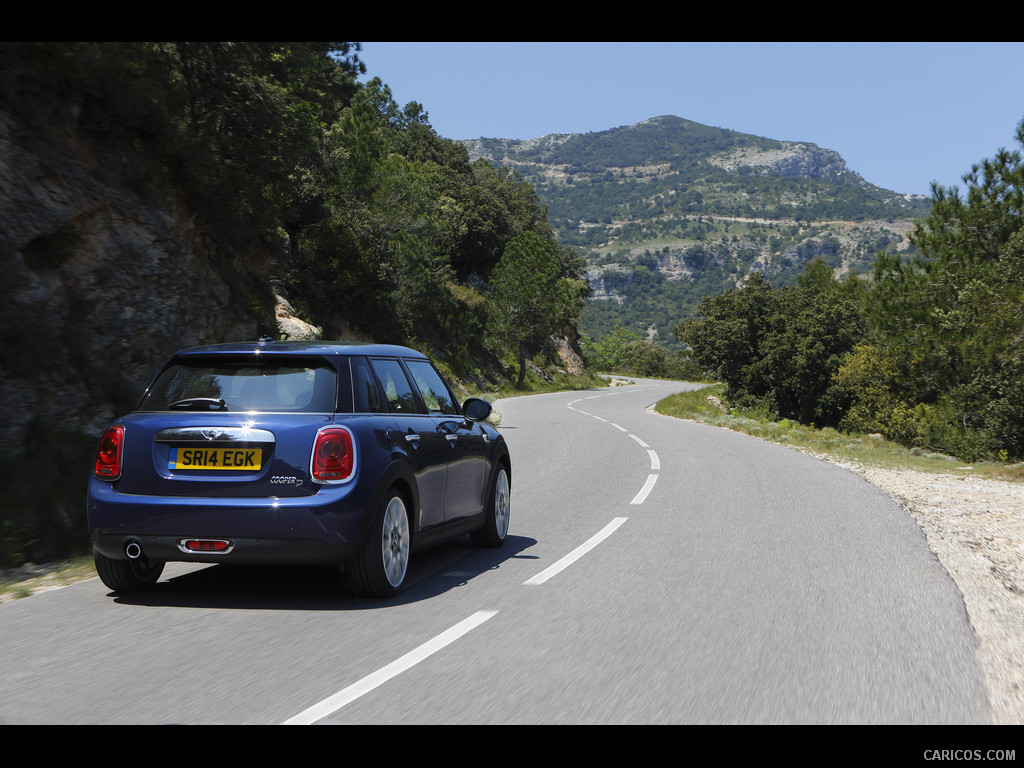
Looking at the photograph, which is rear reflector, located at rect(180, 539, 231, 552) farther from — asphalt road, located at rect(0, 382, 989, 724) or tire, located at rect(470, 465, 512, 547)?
tire, located at rect(470, 465, 512, 547)

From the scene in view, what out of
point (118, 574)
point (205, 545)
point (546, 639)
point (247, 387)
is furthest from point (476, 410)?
point (118, 574)

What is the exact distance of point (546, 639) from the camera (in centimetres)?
499

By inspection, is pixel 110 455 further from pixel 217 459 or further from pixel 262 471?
pixel 262 471

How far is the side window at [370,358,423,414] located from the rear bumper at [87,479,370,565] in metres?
1.08

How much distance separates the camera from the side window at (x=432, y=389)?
7.18 m

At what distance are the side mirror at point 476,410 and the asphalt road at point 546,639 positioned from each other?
1.19 metres

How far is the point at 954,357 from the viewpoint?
36562 mm

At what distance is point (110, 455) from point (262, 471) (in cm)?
105

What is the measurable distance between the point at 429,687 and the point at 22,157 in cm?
1070

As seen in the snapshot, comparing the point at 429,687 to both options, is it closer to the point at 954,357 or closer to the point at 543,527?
the point at 543,527

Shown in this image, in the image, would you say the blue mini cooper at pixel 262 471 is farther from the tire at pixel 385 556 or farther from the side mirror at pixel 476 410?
the side mirror at pixel 476 410

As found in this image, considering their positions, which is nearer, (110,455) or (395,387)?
(110,455)

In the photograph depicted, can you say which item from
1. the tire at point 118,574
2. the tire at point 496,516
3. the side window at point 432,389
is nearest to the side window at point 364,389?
the side window at point 432,389

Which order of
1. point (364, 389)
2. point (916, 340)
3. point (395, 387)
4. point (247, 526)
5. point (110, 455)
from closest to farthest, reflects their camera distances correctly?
point (247, 526) < point (110, 455) < point (364, 389) < point (395, 387) < point (916, 340)
